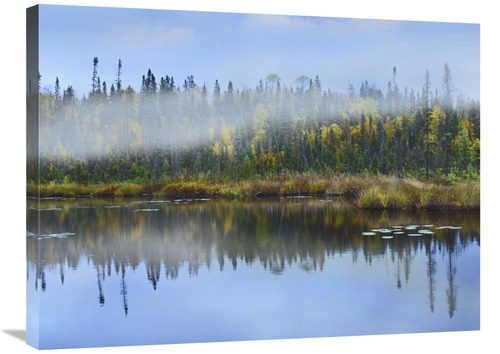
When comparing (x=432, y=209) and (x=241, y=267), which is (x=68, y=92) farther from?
(x=432, y=209)

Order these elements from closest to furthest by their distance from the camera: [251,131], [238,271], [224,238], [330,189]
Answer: [238,271]
[224,238]
[251,131]
[330,189]

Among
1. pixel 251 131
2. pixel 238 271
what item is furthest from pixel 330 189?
pixel 238 271

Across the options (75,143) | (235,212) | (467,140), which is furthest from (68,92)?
(467,140)

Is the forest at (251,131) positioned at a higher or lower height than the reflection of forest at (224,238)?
higher

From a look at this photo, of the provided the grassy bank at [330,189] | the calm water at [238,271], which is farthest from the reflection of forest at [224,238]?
the grassy bank at [330,189]

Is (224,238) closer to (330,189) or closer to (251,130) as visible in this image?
(251,130)

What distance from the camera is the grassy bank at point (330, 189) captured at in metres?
13.7

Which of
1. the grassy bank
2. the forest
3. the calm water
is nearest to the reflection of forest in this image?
the calm water

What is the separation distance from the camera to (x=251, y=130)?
14.2m

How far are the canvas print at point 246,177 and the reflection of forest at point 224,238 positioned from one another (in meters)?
0.02

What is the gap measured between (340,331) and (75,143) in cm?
424

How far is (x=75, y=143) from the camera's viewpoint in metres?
13.2

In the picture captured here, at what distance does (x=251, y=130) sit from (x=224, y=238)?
60.8 inches

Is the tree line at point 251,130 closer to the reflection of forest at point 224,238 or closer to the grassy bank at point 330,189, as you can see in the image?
the grassy bank at point 330,189
